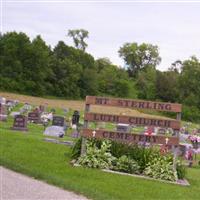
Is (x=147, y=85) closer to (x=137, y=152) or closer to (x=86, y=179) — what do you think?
(x=137, y=152)

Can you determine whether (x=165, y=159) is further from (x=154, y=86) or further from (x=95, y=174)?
(x=154, y=86)

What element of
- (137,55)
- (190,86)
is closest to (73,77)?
(190,86)

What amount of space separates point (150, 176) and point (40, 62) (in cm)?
6159

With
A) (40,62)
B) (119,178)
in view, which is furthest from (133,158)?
(40,62)

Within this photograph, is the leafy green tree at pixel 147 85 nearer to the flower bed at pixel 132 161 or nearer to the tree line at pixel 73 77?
the tree line at pixel 73 77

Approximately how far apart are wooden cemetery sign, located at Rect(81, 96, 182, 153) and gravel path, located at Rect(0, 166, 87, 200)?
3338 mm

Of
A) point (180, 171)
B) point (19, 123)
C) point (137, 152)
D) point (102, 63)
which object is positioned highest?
point (102, 63)

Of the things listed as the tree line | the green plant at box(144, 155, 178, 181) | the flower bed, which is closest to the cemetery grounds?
the flower bed

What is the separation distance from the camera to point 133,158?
42.3 feet

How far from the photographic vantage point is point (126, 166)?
1253 centimetres

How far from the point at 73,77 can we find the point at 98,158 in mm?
64573

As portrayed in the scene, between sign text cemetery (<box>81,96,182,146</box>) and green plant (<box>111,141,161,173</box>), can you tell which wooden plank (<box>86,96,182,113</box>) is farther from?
green plant (<box>111,141,161,173</box>)

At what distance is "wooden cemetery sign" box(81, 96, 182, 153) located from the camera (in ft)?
41.9

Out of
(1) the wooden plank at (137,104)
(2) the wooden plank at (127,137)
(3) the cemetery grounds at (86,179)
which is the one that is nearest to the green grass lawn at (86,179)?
(3) the cemetery grounds at (86,179)
